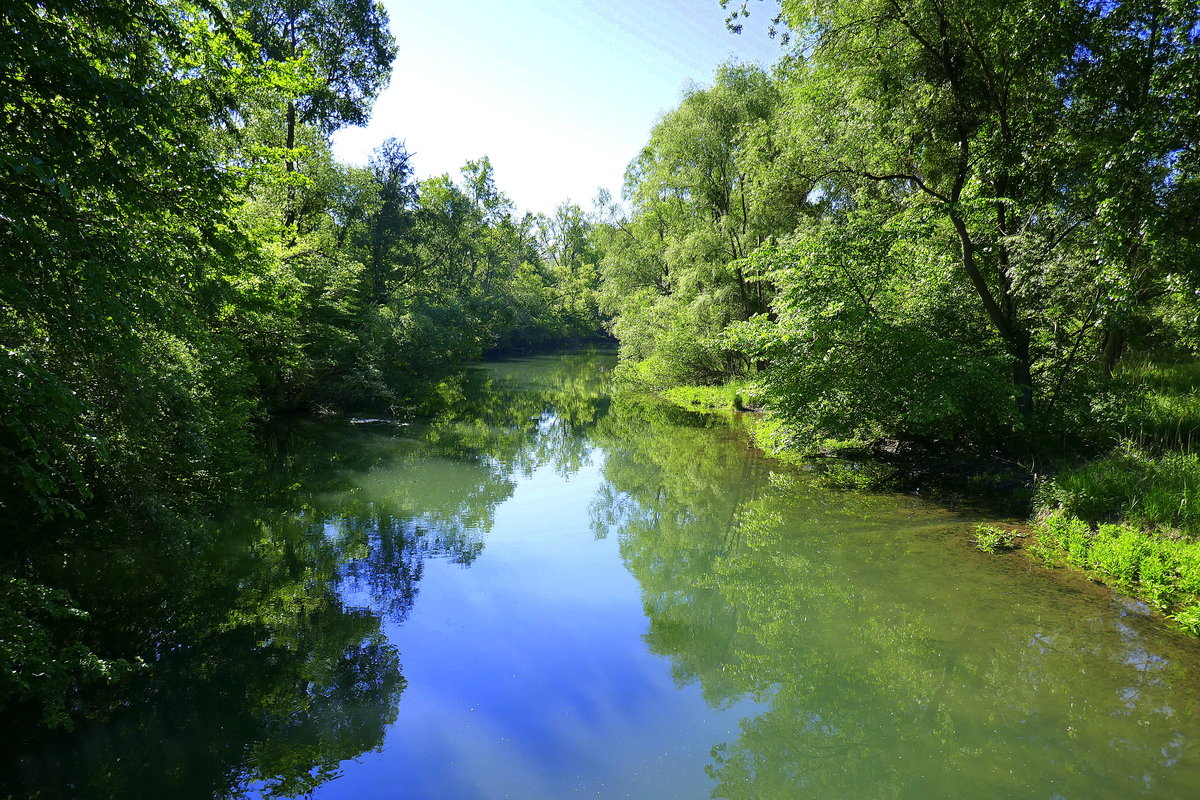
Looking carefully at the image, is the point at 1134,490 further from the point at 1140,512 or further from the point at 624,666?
the point at 624,666

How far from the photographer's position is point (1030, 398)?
10875 mm

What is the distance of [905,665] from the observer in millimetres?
5805

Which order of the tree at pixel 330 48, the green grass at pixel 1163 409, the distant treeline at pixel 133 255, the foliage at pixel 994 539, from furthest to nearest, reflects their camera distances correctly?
the tree at pixel 330 48, the green grass at pixel 1163 409, the foliage at pixel 994 539, the distant treeline at pixel 133 255

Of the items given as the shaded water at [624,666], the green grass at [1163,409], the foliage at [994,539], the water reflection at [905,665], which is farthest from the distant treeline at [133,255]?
the green grass at [1163,409]

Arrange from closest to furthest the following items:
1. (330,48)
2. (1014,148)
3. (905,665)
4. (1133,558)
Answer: (905,665) → (1133,558) → (1014,148) → (330,48)

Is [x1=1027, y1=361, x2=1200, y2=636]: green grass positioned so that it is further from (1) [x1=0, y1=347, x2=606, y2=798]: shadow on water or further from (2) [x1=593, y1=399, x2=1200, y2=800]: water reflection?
(1) [x1=0, y1=347, x2=606, y2=798]: shadow on water

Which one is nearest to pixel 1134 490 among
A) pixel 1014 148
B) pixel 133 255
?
pixel 1014 148

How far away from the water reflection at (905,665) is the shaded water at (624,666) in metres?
0.03

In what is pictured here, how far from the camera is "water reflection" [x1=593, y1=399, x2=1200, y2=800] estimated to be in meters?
4.50

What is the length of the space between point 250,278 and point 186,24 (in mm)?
4445

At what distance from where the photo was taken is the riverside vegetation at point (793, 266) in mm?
4352

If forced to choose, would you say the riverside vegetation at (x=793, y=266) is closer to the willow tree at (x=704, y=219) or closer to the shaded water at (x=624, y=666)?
the willow tree at (x=704, y=219)

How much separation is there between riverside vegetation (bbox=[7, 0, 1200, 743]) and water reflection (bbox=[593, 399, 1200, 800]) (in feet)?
4.36

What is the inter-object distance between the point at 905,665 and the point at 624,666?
272 cm
